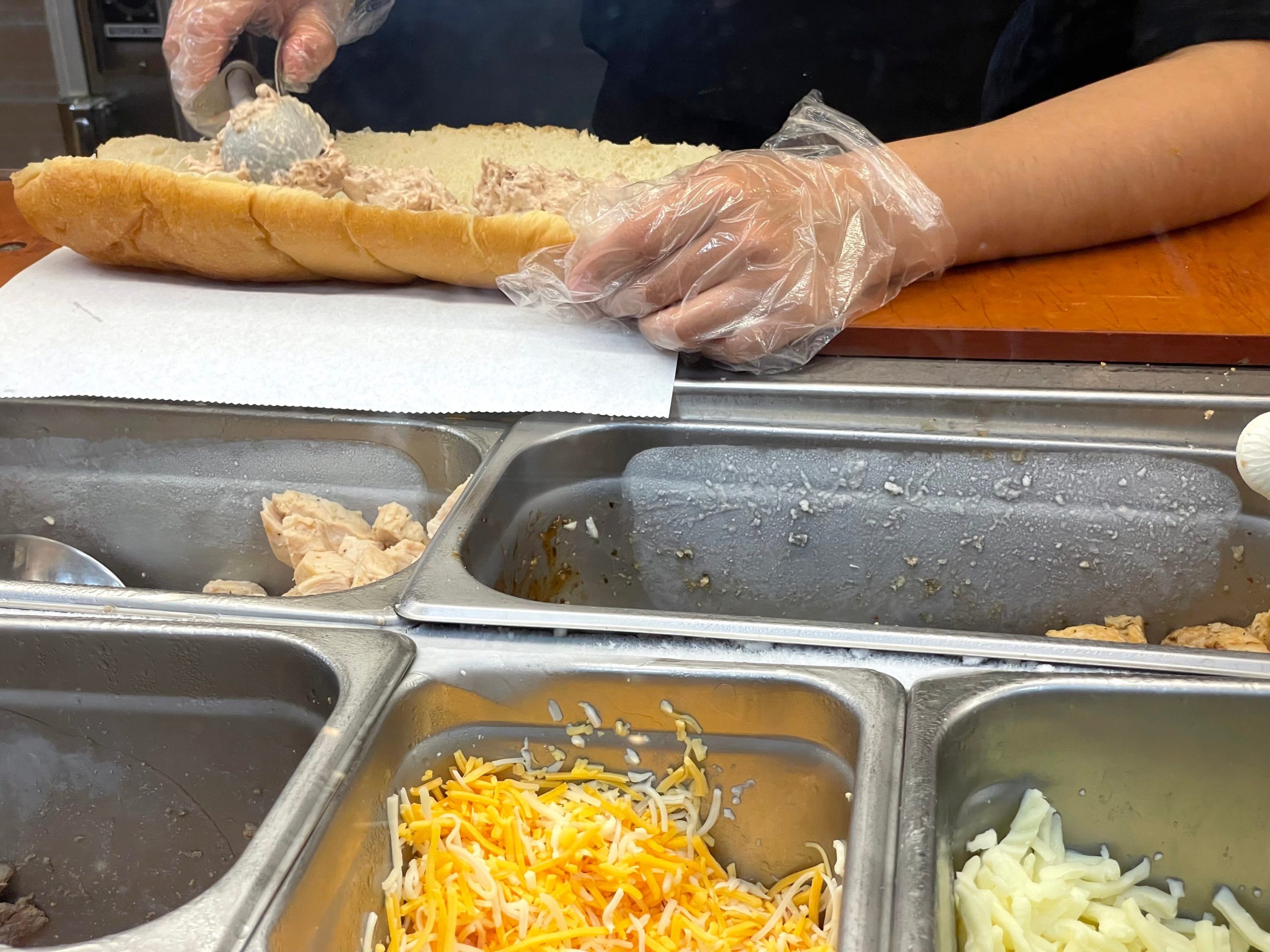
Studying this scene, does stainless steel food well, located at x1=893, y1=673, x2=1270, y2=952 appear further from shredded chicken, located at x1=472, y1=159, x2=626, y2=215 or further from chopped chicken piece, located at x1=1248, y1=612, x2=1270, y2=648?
shredded chicken, located at x1=472, y1=159, x2=626, y2=215

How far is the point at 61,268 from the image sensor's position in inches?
61.4

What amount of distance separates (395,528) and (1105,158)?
1.09 meters

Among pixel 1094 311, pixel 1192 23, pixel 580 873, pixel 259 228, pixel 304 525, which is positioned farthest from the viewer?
pixel 1192 23

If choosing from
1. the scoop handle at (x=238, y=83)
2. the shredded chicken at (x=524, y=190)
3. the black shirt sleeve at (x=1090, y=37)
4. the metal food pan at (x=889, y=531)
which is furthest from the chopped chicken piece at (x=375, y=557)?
the black shirt sleeve at (x=1090, y=37)

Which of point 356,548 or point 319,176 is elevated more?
point 319,176

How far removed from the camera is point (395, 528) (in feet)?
3.86

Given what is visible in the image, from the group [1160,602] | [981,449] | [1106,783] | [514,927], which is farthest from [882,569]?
[514,927]

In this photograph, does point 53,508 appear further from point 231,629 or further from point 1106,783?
point 1106,783

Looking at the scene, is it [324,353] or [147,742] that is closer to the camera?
[147,742]

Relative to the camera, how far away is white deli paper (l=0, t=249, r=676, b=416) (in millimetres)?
1235

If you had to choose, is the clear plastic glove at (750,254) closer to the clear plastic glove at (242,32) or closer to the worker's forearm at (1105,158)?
the worker's forearm at (1105,158)

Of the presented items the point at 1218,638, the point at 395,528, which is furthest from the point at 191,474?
the point at 1218,638

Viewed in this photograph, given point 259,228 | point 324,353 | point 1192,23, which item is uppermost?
point 1192,23

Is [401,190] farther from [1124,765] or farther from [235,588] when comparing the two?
[1124,765]
